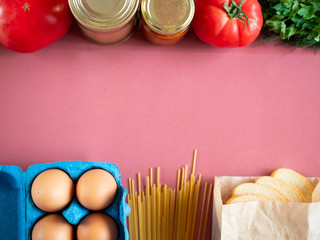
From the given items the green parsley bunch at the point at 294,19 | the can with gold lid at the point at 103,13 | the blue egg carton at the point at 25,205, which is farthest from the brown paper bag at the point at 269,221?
the can with gold lid at the point at 103,13

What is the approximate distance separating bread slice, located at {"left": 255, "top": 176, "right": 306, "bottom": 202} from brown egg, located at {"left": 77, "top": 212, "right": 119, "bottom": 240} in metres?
0.62

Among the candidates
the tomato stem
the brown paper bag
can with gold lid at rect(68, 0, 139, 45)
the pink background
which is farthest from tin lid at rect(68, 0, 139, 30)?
the brown paper bag

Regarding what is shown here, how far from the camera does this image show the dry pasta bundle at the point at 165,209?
132cm

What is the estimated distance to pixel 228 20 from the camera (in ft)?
3.74

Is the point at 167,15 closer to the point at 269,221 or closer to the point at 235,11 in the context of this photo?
the point at 235,11

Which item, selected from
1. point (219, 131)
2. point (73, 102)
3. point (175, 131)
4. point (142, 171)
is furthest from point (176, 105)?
point (73, 102)

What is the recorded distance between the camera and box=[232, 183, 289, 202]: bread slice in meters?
1.23

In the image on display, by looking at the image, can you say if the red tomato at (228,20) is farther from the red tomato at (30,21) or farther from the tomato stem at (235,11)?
the red tomato at (30,21)

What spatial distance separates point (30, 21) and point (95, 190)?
63 centimetres

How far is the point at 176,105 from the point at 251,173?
1.46ft

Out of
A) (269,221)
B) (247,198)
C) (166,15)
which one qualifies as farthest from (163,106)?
(269,221)

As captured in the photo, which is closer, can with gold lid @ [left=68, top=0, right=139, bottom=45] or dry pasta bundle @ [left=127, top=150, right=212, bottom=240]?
can with gold lid @ [left=68, top=0, right=139, bottom=45]

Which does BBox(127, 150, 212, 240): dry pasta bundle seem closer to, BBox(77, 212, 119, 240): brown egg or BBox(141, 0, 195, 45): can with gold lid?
BBox(77, 212, 119, 240): brown egg

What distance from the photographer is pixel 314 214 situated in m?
1.12
